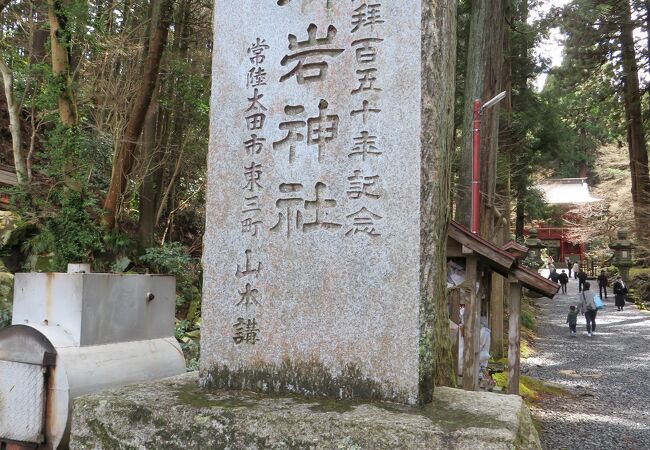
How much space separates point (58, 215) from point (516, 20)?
13979mm

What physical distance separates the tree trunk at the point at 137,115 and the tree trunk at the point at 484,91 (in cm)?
587

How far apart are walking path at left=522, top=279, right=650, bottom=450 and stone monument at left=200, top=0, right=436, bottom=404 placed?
592 cm

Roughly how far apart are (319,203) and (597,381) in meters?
10.6

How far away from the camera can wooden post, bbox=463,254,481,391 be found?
5918 millimetres

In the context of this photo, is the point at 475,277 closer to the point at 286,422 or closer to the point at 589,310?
the point at 286,422

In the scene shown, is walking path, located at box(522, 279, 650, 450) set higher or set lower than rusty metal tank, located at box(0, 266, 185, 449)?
lower

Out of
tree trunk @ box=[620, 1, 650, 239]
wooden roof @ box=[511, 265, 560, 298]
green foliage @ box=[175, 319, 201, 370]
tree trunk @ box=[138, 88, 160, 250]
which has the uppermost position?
tree trunk @ box=[620, 1, 650, 239]

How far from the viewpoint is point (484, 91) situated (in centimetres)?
1080

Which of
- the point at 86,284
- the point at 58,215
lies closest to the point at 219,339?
the point at 86,284

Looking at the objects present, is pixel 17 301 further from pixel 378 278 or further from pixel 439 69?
pixel 439 69

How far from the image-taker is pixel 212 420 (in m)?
2.30

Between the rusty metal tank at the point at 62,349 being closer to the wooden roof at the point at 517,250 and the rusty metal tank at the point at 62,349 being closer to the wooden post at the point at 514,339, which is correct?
the wooden post at the point at 514,339

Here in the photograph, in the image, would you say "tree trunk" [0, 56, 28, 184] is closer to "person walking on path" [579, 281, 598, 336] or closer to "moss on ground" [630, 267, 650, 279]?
"person walking on path" [579, 281, 598, 336]

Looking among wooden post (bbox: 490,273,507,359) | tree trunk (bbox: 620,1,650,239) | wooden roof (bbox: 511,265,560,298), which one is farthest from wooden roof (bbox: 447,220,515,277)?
tree trunk (bbox: 620,1,650,239)
